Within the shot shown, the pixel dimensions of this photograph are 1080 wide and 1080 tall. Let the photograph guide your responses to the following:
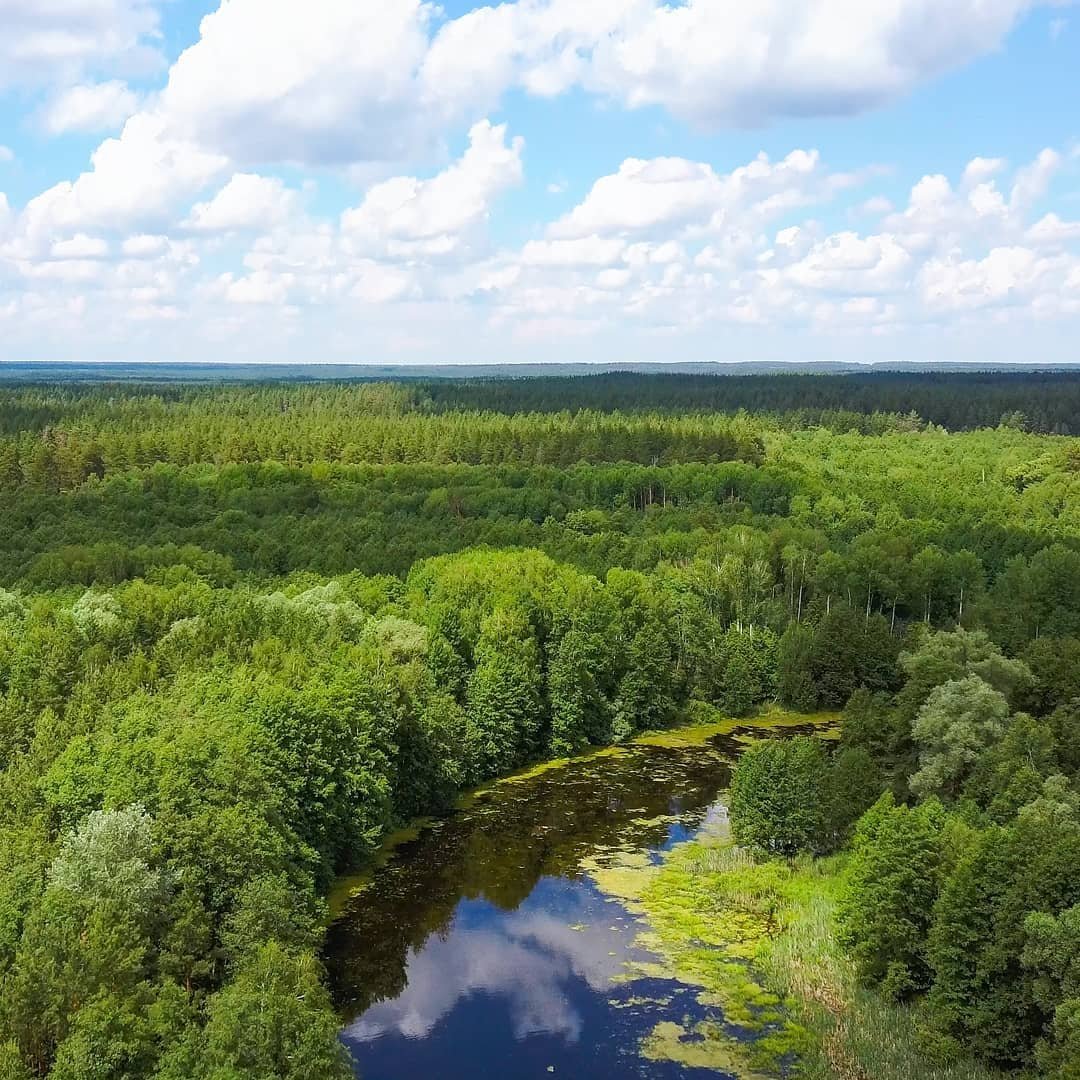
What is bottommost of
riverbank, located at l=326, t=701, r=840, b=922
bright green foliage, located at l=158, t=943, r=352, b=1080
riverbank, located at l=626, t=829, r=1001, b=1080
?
riverbank, located at l=326, t=701, r=840, b=922

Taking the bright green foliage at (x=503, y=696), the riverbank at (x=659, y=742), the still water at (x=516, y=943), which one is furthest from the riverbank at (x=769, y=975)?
the bright green foliage at (x=503, y=696)

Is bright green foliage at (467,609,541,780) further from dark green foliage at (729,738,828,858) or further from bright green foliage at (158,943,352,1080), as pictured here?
bright green foliage at (158,943,352,1080)

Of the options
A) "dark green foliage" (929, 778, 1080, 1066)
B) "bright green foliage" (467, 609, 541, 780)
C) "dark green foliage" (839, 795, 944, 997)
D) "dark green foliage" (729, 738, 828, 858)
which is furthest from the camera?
"bright green foliage" (467, 609, 541, 780)

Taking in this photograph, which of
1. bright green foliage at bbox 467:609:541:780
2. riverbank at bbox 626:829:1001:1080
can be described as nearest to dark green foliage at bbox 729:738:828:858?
riverbank at bbox 626:829:1001:1080

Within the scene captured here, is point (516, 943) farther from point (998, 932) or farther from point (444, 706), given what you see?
point (998, 932)

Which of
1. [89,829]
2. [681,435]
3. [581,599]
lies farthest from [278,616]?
[681,435]

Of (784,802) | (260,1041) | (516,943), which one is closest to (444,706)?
→ (516,943)
